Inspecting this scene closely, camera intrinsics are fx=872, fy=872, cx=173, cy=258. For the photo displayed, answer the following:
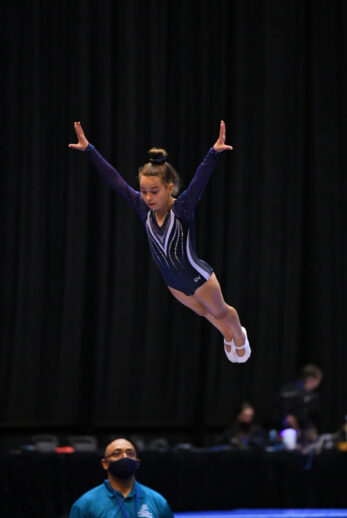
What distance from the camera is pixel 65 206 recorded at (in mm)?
11578

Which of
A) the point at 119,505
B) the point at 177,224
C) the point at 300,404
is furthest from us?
the point at 300,404

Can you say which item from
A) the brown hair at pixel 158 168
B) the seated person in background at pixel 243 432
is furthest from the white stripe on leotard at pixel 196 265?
the seated person in background at pixel 243 432

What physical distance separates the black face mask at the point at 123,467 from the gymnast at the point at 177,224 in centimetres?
94

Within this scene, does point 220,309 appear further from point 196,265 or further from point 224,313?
point 196,265

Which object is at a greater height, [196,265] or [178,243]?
[178,243]

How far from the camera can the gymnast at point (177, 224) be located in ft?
14.6

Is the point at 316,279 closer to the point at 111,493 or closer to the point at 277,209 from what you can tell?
the point at 277,209

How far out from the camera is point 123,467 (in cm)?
519

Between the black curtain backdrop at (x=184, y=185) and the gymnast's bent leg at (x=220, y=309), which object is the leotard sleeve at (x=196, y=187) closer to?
the gymnast's bent leg at (x=220, y=309)

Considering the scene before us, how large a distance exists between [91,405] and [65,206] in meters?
2.69

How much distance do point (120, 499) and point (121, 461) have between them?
223 millimetres

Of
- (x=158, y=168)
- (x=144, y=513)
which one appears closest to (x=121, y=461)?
(x=144, y=513)

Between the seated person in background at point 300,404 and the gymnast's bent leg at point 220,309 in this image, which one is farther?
the seated person in background at point 300,404

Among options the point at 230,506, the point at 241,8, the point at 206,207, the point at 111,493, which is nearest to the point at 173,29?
the point at 241,8
